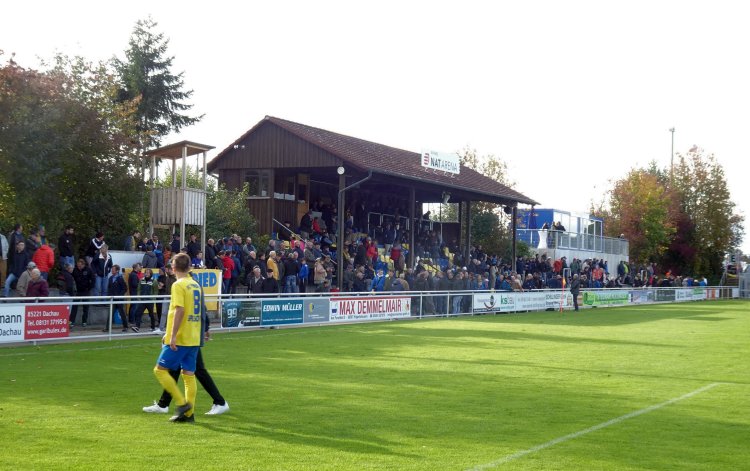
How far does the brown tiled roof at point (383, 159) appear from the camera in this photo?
3816 cm

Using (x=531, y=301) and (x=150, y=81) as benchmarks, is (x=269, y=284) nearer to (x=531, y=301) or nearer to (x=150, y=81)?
(x=531, y=301)

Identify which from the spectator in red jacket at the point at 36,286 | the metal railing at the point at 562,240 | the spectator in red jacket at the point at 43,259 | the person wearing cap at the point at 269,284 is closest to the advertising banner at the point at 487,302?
the person wearing cap at the point at 269,284

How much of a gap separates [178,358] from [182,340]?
21 cm

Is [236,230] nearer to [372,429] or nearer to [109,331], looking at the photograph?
[109,331]

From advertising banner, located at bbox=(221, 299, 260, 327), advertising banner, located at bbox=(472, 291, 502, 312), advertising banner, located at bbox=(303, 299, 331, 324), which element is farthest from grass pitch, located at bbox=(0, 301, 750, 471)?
advertising banner, located at bbox=(472, 291, 502, 312)

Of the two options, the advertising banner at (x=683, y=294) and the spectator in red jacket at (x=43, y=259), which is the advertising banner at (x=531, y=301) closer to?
the advertising banner at (x=683, y=294)

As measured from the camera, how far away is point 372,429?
9.70 metres

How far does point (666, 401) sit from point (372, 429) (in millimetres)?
4892

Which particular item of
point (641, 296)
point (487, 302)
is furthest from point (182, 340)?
point (641, 296)

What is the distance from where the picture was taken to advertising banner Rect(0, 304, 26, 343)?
18031 mm

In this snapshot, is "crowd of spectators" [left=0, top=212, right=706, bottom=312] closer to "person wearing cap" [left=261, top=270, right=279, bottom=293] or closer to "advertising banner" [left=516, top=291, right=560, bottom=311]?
"person wearing cap" [left=261, top=270, right=279, bottom=293]

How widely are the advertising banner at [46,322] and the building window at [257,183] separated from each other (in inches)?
841

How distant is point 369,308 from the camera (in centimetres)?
2953

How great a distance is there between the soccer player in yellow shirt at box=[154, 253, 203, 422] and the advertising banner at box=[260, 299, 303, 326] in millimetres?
15009
